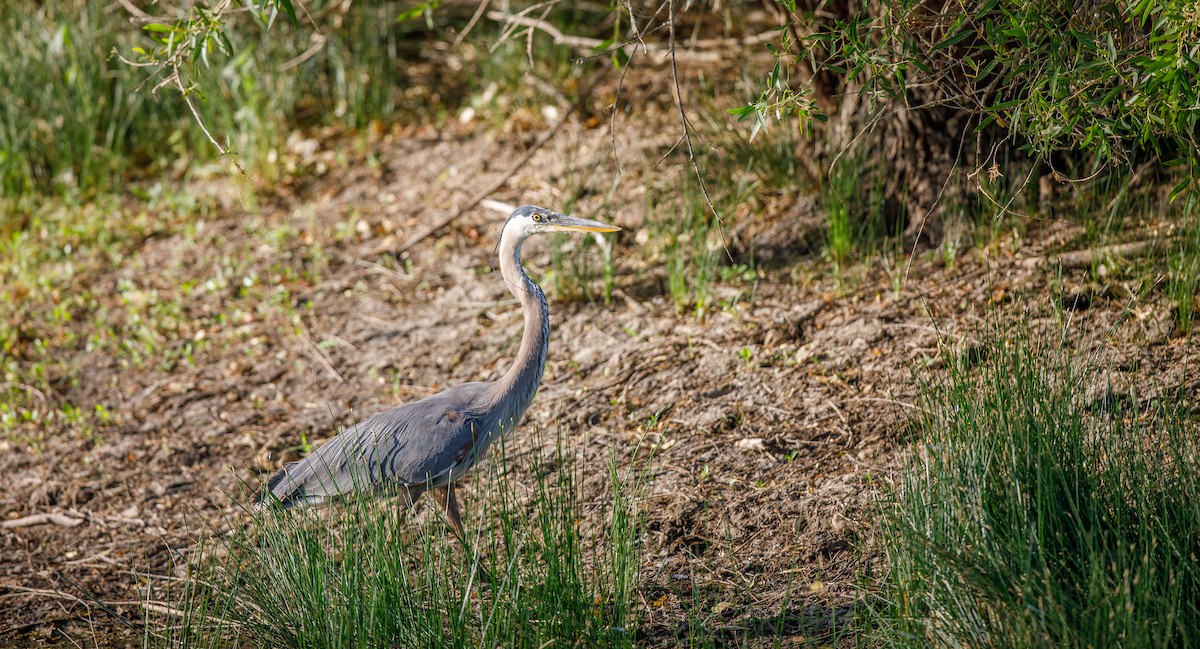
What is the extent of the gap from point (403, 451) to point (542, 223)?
44.2 inches

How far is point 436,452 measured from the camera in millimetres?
3969

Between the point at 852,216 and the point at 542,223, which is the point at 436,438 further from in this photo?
the point at 852,216

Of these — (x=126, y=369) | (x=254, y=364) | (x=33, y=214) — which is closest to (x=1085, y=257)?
(x=254, y=364)

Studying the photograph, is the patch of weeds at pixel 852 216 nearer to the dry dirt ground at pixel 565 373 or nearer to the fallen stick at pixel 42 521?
the dry dirt ground at pixel 565 373

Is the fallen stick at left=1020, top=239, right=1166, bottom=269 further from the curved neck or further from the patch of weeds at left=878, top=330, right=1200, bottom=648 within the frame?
the curved neck

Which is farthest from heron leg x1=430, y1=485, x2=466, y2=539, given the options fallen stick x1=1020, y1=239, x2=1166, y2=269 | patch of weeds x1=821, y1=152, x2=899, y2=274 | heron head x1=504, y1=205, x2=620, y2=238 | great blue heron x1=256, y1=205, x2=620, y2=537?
fallen stick x1=1020, y1=239, x2=1166, y2=269

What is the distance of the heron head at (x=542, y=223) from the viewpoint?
438 centimetres

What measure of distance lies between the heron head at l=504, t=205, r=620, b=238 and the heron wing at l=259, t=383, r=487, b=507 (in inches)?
30.5

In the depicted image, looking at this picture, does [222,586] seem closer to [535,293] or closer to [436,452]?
[436,452]

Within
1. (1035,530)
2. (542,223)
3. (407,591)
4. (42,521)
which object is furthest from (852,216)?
(42,521)

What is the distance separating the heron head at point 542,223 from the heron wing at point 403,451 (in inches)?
30.5

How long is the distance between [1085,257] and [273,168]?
5.15m

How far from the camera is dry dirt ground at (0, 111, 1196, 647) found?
3.73 m

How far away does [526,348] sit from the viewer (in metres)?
4.18
